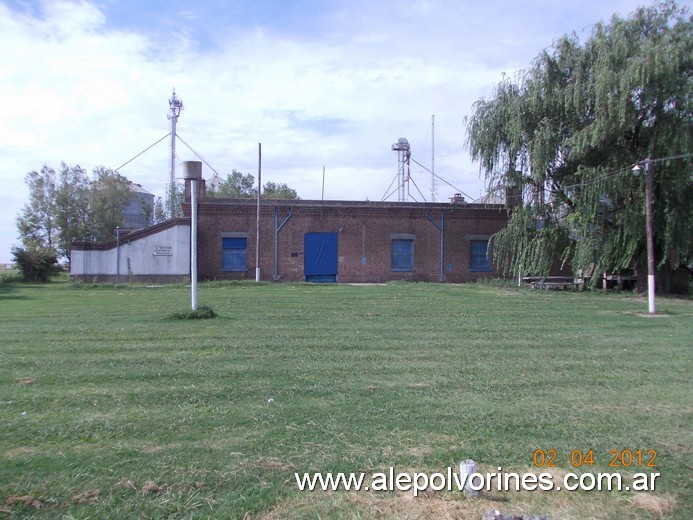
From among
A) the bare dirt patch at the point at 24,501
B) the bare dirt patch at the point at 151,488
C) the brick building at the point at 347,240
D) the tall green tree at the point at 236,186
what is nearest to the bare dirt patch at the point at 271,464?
the bare dirt patch at the point at 151,488

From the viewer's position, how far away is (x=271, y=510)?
3799 millimetres

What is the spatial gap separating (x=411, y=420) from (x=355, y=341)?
490cm

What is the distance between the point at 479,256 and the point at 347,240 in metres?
8.63

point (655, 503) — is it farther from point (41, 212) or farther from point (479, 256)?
point (41, 212)

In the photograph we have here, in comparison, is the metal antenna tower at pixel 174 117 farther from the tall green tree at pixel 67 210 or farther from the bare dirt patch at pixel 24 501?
the bare dirt patch at pixel 24 501

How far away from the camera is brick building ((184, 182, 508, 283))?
33.1 metres

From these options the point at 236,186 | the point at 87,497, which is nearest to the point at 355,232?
the point at 87,497

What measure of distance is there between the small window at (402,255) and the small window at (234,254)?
919 cm

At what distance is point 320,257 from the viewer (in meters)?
33.8

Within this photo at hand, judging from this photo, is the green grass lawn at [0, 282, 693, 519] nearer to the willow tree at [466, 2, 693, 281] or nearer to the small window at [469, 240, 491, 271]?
the willow tree at [466, 2, 693, 281]

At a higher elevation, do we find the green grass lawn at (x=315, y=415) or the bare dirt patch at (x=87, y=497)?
the green grass lawn at (x=315, y=415)

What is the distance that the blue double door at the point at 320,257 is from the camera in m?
33.7

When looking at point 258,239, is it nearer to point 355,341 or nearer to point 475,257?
point 475,257

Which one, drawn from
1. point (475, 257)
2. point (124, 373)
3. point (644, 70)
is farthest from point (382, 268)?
point (124, 373)
